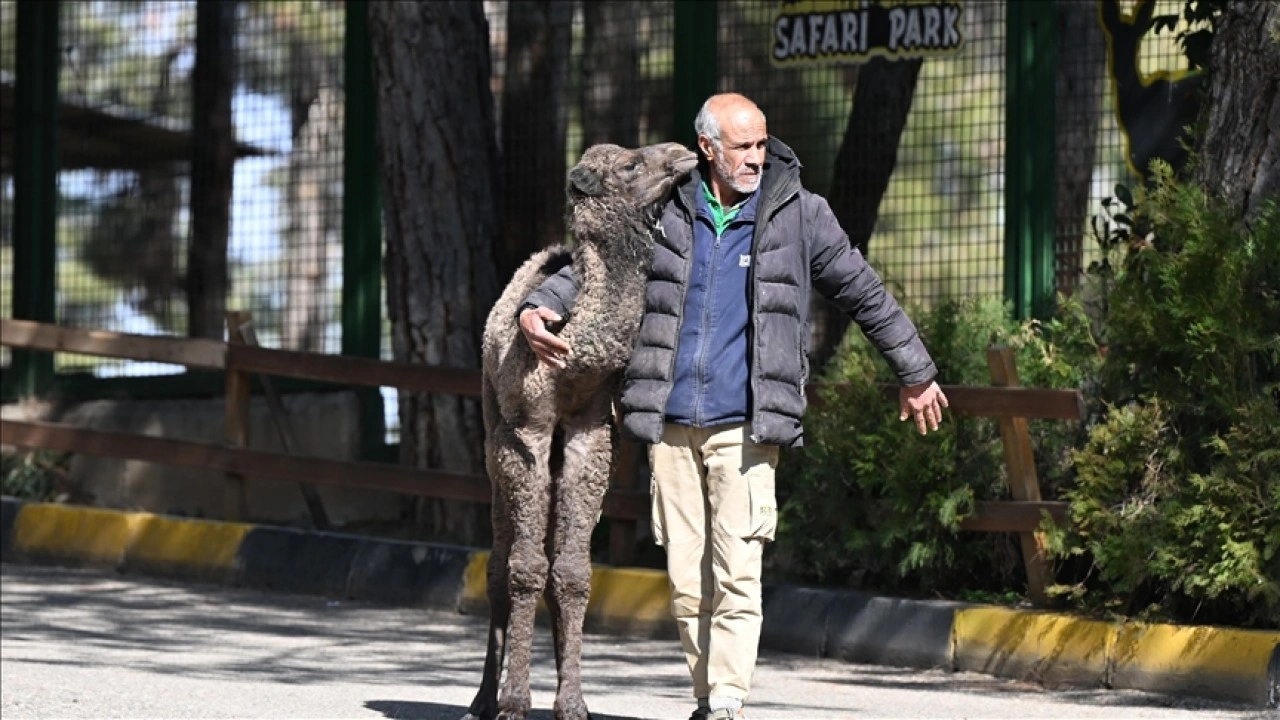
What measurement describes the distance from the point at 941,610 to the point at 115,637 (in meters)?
3.94

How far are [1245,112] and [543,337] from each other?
13.2 ft

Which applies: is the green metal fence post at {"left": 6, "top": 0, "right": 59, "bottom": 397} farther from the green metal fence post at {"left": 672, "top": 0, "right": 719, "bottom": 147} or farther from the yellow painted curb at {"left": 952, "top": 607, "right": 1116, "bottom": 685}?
the yellow painted curb at {"left": 952, "top": 607, "right": 1116, "bottom": 685}

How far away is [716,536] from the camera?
20.6 feet

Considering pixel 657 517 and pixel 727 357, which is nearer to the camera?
pixel 727 357

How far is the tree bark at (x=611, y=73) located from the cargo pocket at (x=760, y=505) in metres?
6.38

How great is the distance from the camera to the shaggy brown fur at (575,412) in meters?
6.29

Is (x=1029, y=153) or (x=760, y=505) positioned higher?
(x=1029, y=153)

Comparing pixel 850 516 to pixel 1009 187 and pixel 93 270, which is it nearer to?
pixel 1009 187

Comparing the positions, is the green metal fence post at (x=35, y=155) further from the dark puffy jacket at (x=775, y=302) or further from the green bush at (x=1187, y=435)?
the dark puffy jacket at (x=775, y=302)

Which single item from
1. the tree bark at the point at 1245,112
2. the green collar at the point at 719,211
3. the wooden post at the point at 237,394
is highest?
the tree bark at the point at 1245,112

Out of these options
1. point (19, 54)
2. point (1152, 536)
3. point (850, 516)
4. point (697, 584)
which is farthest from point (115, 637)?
point (19, 54)

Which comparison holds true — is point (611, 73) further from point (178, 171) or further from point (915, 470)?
point (915, 470)

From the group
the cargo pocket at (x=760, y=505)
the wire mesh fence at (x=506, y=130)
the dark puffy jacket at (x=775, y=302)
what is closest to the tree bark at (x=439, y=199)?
the wire mesh fence at (x=506, y=130)

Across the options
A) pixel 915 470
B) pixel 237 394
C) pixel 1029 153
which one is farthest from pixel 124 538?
pixel 1029 153
